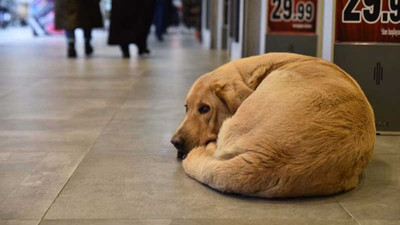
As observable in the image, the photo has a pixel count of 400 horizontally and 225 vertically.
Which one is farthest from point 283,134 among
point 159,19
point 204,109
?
point 159,19

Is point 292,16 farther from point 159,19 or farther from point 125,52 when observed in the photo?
point 159,19

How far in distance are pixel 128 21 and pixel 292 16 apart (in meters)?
5.14

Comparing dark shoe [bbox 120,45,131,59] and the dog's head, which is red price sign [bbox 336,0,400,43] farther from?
dark shoe [bbox 120,45,131,59]

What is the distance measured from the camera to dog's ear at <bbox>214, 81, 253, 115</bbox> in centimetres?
295

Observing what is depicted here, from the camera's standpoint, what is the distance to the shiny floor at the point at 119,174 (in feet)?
7.62

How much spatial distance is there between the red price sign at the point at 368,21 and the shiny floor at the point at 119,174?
0.70 meters

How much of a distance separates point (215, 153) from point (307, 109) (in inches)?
18.2

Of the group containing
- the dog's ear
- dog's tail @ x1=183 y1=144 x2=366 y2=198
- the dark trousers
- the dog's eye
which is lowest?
dog's tail @ x1=183 y1=144 x2=366 y2=198

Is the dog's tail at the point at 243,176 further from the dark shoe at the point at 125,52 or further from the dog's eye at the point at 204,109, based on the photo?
the dark shoe at the point at 125,52

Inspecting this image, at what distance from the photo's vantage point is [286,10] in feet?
17.3

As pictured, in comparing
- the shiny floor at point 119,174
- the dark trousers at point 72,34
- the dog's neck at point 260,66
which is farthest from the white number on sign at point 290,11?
the dark trousers at point 72,34

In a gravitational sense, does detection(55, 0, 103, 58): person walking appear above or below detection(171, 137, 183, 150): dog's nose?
above

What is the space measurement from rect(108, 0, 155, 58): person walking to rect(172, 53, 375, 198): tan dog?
715cm

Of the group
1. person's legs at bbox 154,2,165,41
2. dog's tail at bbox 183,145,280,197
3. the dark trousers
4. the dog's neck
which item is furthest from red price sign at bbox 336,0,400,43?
person's legs at bbox 154,2,165,41
